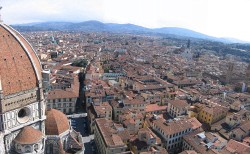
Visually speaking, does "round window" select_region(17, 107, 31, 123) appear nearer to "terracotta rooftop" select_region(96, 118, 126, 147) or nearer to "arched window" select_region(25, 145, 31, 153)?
"arched window" select_region(25, 145, 31, 153)

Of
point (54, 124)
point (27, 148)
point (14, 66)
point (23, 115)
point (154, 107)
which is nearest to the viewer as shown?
point (14, 66)

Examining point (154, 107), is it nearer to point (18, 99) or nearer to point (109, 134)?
point (109, 134)

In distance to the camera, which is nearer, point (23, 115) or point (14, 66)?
point (14, 66)

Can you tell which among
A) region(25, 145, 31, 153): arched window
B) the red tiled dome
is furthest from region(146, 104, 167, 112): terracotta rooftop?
region(25, 145, 31, 153): arched window

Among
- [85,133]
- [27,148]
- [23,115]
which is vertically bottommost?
[85,133]

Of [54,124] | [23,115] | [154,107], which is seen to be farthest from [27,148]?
[154,107]

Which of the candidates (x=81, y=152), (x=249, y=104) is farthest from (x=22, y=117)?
(x=249, y=104)

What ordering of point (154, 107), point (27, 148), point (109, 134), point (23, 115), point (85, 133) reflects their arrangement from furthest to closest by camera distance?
point (154, 107), point (85, 133), point (109, 134), point (23, 115), point (27, 148)

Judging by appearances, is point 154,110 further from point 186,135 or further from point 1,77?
point 1,77

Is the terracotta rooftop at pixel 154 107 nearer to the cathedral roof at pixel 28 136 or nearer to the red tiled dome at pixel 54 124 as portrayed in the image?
the red tiled dome at pixel 54 124
